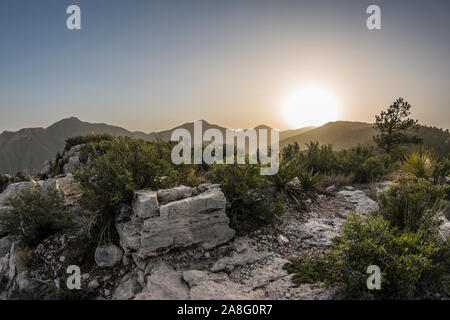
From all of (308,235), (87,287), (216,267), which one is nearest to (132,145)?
(87,287)

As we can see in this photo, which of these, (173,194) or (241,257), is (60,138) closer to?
(173,194)

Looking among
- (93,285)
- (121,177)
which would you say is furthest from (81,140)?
(93,285)

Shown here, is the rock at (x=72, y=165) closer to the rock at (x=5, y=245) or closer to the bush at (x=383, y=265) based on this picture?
the rock at (x=5, y=245)

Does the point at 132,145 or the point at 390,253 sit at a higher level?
the point at 132,145

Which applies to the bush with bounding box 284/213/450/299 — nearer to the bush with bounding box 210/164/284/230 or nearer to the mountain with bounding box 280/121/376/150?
the bush with bounding box 210/164/284/230

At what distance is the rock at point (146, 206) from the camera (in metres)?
4.11

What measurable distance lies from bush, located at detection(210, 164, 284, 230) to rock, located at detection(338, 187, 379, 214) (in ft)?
10.4

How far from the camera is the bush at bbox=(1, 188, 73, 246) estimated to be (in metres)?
4.72

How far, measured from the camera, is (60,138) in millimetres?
141500

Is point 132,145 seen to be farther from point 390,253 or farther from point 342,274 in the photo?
point 390,253

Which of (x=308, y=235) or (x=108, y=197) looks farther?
(x=308, y=235)

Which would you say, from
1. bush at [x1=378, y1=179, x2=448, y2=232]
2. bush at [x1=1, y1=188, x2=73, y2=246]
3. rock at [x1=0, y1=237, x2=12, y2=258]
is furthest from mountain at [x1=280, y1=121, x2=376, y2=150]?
rock at [x1=0, y1=237, x2=12, y2=258]
